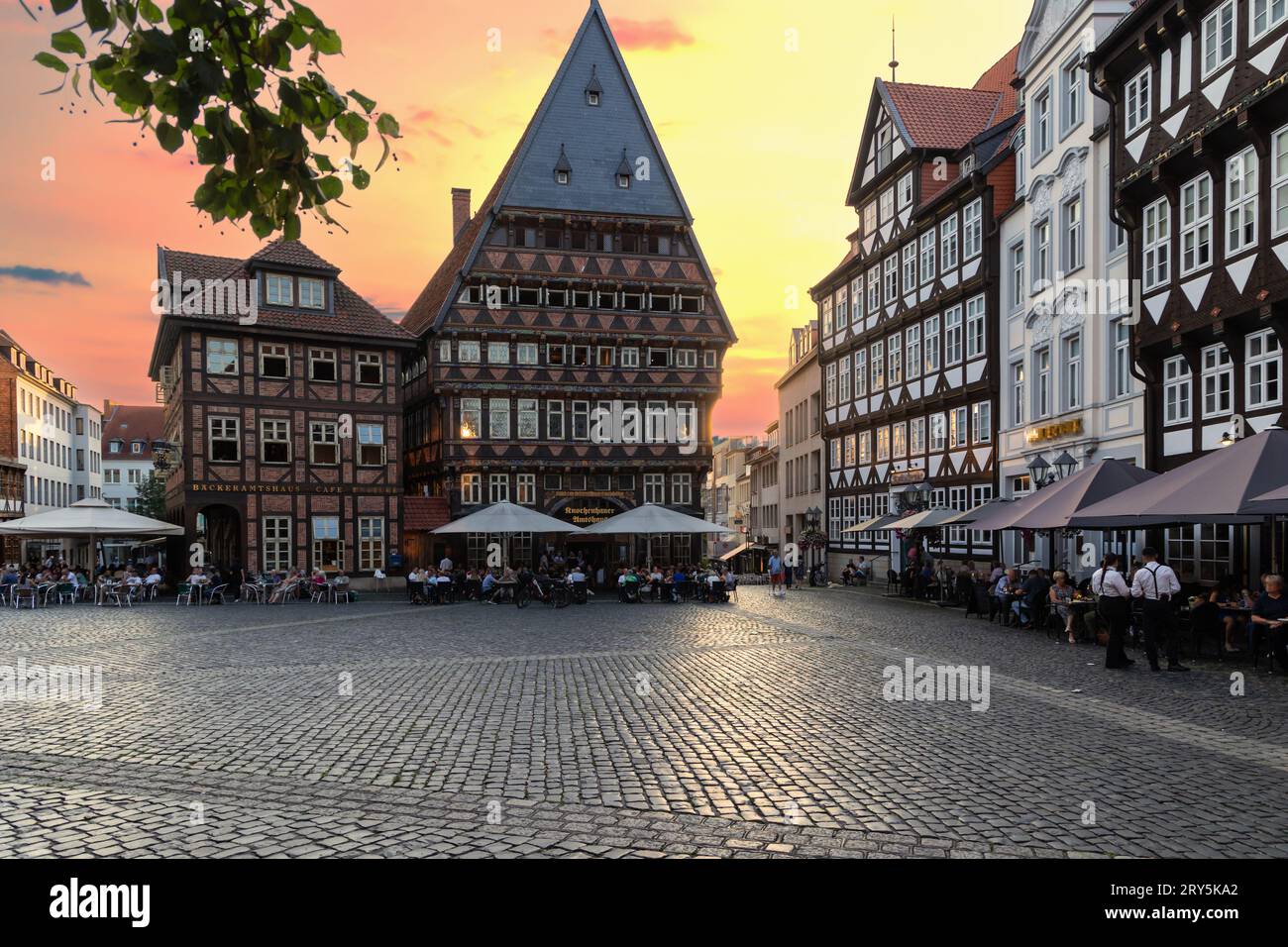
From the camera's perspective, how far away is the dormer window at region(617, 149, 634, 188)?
42406 millimetres

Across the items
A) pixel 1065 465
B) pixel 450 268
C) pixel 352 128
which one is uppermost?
pixel 450 268

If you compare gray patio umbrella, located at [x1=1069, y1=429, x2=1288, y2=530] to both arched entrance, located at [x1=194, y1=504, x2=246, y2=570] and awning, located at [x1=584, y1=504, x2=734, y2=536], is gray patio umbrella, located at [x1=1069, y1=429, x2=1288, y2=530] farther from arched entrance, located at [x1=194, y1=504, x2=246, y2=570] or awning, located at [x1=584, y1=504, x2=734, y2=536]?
arched entrance, located at [x1=194, y1=504, x2=246, y2=570]

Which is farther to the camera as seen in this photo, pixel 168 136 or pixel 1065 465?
pixel 1065 465

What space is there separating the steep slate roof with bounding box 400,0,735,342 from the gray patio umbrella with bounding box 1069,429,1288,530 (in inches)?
1143

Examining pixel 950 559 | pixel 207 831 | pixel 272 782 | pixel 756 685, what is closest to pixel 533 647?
pixel 756 685

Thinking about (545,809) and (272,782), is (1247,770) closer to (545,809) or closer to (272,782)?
(545,809)

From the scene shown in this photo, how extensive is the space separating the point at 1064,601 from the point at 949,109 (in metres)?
27.2

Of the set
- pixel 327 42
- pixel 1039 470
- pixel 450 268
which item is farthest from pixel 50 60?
pixel 450 268

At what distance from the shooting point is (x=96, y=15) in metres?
3.36

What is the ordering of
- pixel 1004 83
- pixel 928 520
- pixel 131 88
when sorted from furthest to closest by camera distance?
pixel 1004 83 < pixel 928 520 < pixel 131 88

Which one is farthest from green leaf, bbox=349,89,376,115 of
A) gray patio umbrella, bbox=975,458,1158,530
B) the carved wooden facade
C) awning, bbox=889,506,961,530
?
awning, bbox=889,506,961,530

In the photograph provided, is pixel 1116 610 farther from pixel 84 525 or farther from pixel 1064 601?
pixel 84 525

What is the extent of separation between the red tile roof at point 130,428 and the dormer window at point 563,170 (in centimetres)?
7696

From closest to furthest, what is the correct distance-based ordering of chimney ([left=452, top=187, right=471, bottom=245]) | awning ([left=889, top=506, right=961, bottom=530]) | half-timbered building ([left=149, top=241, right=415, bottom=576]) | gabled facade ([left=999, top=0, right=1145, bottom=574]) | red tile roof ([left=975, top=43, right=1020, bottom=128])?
gabled facade ([left=999, top=0, right=1145, bottom=574]), awning ([left=889, top=506, right=961, bottom=530]), half-timbered building ([left=149, top=241, right=415, bottom=576]), red tile roof ([left=975, top=43, right=1020, bottom=128]), chimney ([left=452, top=187, right=471, bottom=245])
